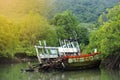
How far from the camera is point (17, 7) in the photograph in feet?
316

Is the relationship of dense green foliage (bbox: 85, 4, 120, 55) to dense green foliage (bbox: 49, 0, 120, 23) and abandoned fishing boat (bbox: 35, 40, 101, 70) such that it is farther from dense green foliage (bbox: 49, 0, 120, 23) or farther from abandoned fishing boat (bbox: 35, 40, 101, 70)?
dense green foliage (bbox: 49, 0, 120, 23)

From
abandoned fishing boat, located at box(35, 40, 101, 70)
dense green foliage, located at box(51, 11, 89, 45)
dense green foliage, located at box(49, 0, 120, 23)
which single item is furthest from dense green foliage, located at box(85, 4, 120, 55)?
dense green foliage, located at box(49, 0, 120, 23)

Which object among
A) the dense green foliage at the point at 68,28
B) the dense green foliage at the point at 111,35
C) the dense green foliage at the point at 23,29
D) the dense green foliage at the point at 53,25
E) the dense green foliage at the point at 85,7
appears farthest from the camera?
the dense green foliage at the point at 85,7

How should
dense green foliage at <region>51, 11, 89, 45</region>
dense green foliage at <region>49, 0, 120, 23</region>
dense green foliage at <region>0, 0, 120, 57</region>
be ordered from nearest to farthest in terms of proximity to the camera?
dense green foliage at <region>0, 0, 120, 57</region>
dense green foliage at <region>51, 11, 89, 45</region>
dense green foliage at <region>49, 0, 120, 23</region>

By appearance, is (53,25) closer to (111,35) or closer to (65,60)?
(65,60)

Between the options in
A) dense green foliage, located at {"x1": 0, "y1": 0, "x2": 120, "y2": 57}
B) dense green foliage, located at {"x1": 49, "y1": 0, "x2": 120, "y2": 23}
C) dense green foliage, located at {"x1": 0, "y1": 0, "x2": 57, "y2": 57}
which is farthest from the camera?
dense green foliage, located at {"x1": 49, "y1": 0, "x2": 120, "y2": 23}

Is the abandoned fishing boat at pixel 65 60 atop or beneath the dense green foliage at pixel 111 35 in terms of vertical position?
beneath

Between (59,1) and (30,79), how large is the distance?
85.6 metres

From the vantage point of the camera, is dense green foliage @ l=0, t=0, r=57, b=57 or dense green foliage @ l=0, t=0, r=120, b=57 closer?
dense green foliage @ l=0, t=0, r=120, b=57

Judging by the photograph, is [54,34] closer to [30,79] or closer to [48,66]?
[48,66]

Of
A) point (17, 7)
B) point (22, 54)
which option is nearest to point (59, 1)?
point (17, 7)

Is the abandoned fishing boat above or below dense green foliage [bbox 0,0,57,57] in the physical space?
below

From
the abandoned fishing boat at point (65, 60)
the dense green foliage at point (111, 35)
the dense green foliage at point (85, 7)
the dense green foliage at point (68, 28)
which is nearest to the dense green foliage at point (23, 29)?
the dense green foliage at point (68, 28)

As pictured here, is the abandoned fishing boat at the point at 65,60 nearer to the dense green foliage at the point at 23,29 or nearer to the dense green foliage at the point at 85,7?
the dense green foliage at the point at 23,29
